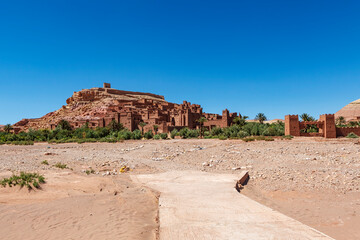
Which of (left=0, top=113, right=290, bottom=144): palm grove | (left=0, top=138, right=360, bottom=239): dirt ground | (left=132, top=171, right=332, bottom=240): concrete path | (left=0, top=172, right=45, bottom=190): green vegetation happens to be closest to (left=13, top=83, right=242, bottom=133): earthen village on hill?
(left=0, top=113, right=290, bottom=144): palm grove

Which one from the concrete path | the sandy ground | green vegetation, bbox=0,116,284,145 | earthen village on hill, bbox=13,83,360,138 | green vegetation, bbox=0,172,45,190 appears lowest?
the sandy ground

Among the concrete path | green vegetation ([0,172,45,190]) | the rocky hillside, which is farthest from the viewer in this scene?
the rocky hillside

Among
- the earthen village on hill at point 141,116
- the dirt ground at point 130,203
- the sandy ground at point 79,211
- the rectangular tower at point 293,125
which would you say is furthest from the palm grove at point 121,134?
the sandy ground at point 79,211

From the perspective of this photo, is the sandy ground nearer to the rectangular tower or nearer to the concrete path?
the concrete path

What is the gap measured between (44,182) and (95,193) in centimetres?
179

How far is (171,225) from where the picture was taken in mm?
4219

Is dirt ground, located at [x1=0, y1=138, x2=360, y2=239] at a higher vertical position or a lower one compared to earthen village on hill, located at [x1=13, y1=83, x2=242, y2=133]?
lower

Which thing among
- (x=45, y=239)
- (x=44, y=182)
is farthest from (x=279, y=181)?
(x=44, y=182)

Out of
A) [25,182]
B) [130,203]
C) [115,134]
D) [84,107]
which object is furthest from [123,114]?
[130,203]

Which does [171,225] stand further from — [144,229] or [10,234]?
[10,234]

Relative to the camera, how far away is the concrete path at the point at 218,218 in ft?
12.3

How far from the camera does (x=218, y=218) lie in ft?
14.7

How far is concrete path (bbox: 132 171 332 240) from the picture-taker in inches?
147

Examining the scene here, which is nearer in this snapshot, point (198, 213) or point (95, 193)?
point (198, 213)
